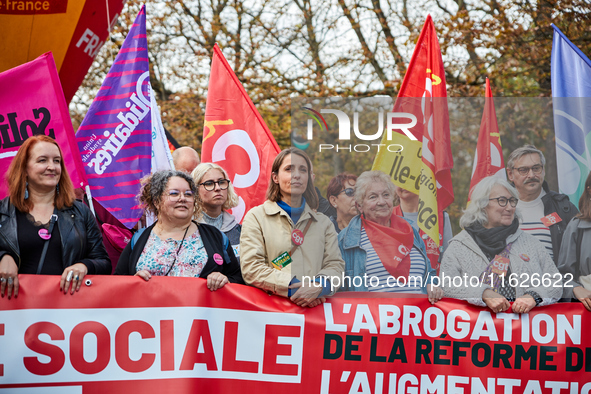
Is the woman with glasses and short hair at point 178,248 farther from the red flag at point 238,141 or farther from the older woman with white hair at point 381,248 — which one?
the red flag at point 238,141

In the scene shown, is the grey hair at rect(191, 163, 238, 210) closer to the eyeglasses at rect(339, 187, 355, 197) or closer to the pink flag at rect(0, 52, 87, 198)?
the pink flag at rect(0, 52, 87, 198)

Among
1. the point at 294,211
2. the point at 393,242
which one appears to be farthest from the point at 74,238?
the point at 393,242

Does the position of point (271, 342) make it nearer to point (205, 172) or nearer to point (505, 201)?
point (205, 172)

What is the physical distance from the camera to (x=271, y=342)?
374 centimetres

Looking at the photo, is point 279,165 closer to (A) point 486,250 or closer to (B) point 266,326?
(B) point 266,326

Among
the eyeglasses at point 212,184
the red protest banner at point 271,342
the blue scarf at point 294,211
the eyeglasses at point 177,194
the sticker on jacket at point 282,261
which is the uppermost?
the eyeglasses at point 212,184

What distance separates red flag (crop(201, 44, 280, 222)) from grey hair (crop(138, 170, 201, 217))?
5.10ft

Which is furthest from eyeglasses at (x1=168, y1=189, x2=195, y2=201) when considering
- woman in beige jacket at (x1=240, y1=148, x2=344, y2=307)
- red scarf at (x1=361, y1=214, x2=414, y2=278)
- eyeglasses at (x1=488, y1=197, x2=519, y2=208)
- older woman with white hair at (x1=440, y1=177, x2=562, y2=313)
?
eyeglasses at (x1=488, y1=197, x2=519, y2=208)

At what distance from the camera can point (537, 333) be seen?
372cm

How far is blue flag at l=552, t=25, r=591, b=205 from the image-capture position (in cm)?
421

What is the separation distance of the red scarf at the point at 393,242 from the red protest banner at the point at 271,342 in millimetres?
221

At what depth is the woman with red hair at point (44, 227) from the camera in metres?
3.57

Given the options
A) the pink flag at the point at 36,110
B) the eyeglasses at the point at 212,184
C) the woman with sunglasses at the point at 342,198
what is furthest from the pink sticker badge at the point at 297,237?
the pink flag at the point at 36,110

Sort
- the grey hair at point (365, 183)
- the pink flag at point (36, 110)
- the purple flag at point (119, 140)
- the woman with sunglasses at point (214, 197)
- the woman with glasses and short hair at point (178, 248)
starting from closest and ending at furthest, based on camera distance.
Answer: the grey hair at point (365, 183) < the woman with glasses and short hair at point (178, 248) < the pink flag at point (36, 110) < the woman with sunglasses at point (214, 197) < the purple flag at point (119, 140)
